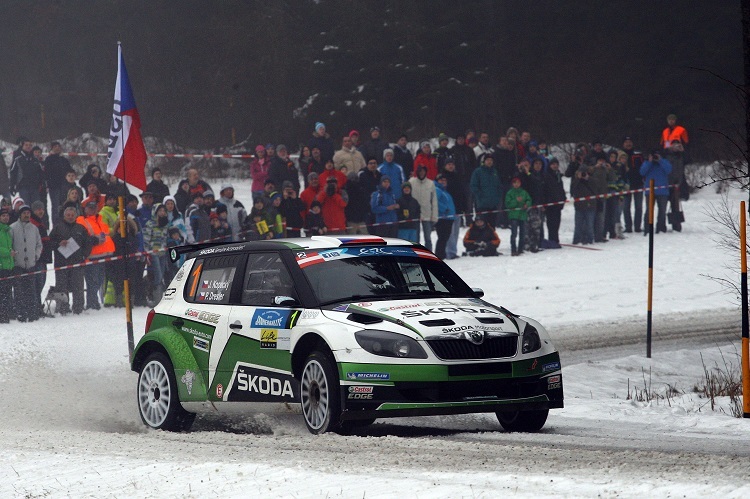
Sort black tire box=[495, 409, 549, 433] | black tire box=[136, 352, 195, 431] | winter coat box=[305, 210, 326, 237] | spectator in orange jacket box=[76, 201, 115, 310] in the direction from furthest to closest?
winter coat box=[305, 210, 326, 237] < spectator in orange jacket box=[76, 201, 115, 310] < black tire box=[136, 352, 195, 431] < black tire box=[495, 409, 549, 433]

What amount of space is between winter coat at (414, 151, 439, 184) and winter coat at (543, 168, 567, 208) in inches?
94.8

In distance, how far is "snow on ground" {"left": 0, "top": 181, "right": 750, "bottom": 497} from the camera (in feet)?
22.0

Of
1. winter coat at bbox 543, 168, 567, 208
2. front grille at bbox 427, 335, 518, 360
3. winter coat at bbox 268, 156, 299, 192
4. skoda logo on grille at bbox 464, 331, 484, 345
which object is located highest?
winter coat at bbox 268, 156, 299, 192

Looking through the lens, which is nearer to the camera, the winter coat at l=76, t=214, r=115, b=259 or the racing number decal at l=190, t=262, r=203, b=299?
the racing number decal at l=190, t=262, r=203, b=299

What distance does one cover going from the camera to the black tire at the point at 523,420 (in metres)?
9.42

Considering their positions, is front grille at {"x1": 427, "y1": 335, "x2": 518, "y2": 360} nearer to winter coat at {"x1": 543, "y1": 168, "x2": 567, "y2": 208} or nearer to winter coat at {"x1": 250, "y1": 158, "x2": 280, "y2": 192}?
winter coat at {"x1": 250, "y1": 158, "x2": 280, "y2": 192}

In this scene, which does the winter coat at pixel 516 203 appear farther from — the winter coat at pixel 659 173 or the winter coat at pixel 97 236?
the winter coat at pixel 97 236

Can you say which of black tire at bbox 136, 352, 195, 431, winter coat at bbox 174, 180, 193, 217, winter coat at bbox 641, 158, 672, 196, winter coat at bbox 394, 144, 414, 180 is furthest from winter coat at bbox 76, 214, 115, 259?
winter coat at bbox 641, 158, 672, 196

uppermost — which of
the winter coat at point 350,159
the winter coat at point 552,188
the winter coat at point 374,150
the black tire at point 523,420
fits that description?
the winter coat at point 374,150

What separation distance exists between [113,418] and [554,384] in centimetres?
456

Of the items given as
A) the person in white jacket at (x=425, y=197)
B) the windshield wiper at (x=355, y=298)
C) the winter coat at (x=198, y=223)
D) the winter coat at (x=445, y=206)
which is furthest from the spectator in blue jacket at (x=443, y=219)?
the windshield wiper at (x=355, y=298)

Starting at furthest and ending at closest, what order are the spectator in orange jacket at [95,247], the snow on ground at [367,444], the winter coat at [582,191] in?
the winter coat at [582,191] → the spectator in orange jacket at [95,247] → the snow on ground at [367,444]

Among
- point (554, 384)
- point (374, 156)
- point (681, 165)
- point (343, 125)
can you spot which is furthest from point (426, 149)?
point (554, 384)

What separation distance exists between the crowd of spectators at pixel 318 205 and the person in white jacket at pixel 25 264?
0.02 meters
